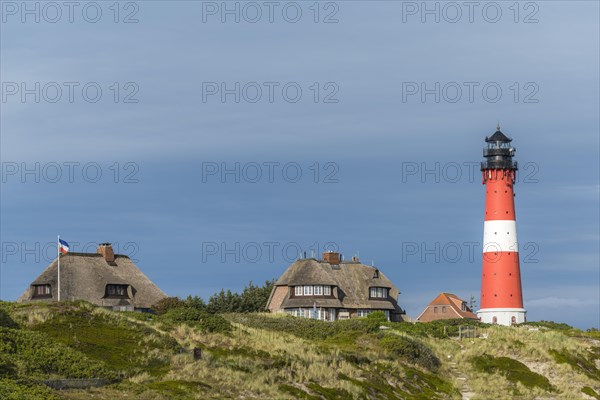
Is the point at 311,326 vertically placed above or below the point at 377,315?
below

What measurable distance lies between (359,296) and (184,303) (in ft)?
59.1

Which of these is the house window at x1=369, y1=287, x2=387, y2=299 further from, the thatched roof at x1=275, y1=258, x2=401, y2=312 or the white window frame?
the white window frame

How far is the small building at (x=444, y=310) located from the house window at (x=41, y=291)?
1466 inches

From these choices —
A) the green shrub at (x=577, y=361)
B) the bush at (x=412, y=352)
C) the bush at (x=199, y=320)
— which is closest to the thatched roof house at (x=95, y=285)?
the bush at (x=199, y=320)

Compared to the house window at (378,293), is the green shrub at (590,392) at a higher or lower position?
lower

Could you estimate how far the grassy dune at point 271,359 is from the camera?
45.7m

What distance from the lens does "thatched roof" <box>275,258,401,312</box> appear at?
94312 millimetres

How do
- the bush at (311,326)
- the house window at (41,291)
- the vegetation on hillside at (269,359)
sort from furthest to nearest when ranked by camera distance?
the house window at (41,291) → the bush at (311,326) → the vegetation on hillside at (269,359)

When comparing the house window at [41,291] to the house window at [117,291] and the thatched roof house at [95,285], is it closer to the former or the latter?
the thatched roof house at [95,285]

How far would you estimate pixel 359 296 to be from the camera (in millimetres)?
95875

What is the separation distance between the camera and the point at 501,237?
3649 inches

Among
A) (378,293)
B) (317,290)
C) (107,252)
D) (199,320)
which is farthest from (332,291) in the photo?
(199,320)

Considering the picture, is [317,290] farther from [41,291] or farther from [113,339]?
[113,339]

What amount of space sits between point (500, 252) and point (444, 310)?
1540 centimetres
